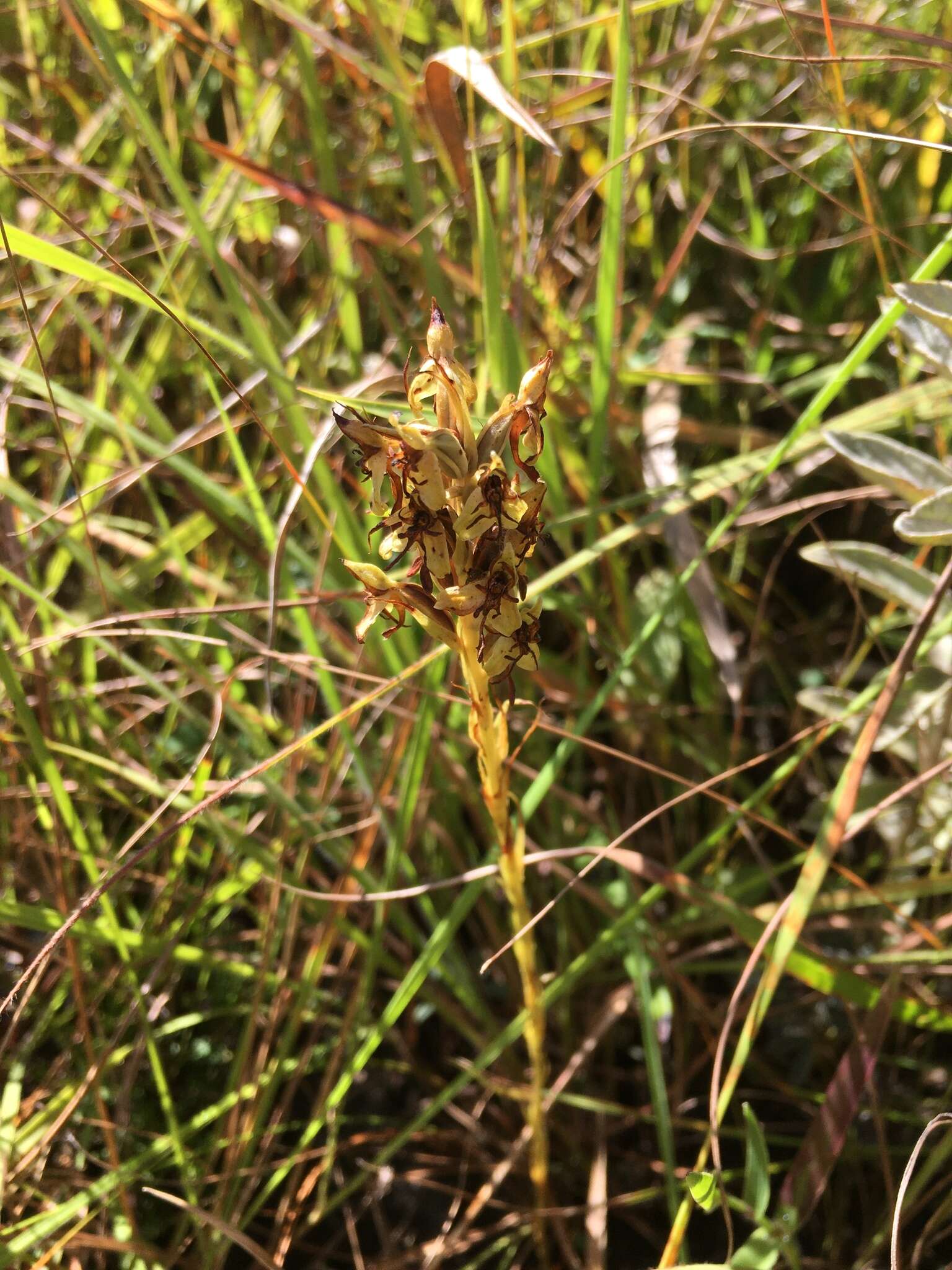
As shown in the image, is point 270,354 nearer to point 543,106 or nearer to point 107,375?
point 107,375

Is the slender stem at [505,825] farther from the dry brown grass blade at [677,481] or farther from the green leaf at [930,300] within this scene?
the green leaf at [930,300]

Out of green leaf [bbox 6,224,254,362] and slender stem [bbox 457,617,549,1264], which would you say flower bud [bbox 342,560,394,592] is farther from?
green leaf [bbox 6,224,254,362]

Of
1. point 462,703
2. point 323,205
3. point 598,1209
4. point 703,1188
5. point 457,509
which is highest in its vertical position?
point 323,205

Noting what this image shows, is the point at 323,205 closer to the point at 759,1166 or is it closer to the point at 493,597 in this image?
the point at 493,597

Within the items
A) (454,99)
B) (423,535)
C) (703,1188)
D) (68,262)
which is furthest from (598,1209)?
(454,99)

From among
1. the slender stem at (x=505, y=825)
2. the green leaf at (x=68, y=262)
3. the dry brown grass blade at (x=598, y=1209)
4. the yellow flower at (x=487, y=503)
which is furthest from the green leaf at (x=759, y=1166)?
the green leaf at (x=68, y=262)

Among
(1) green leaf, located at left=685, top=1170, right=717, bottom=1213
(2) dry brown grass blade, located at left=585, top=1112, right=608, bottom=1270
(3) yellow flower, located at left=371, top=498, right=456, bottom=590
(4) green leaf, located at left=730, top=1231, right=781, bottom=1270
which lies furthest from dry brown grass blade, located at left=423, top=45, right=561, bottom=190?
(2) dry brown grass blade, located at left=585, top=1112, right=608, bottom=1270

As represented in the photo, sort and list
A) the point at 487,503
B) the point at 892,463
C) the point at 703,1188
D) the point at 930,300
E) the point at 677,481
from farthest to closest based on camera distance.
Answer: the point at 677,481, the point at 892,463, the point at 930,300, the point at 703,1188, the point at 487,503
